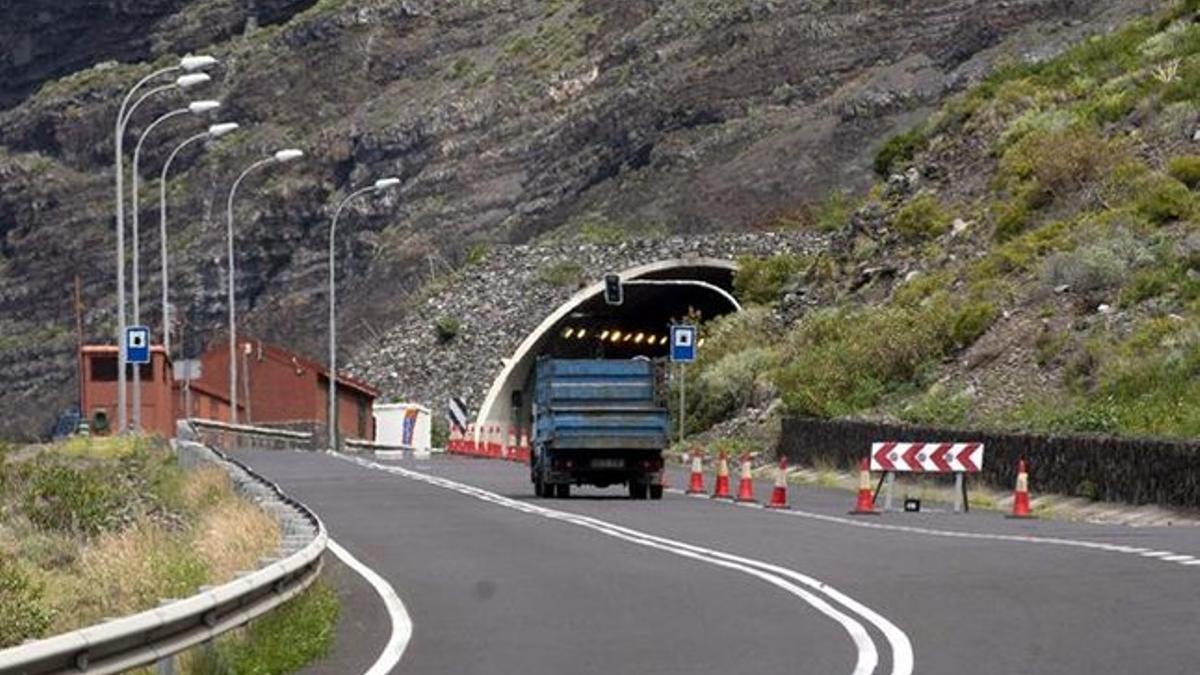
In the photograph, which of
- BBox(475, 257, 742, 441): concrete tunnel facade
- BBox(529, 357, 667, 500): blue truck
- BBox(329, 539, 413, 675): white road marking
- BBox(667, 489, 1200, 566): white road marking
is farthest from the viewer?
BBox(475, 257, 742, 441): concrete tunnel facade

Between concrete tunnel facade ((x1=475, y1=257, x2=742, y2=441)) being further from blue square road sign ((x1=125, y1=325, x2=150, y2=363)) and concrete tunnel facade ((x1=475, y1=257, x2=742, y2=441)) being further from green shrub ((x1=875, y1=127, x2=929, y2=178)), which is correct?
blue square road sign ((x1=125, y1=325, x2=150, y2=363))

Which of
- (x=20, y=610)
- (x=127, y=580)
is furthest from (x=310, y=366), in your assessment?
(x=20, y=610)

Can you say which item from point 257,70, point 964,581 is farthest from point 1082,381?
point 257,70

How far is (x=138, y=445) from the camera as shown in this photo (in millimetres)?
54656

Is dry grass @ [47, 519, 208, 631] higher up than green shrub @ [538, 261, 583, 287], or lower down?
lower down

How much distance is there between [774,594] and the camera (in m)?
20.4

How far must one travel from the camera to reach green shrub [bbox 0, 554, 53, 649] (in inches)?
658

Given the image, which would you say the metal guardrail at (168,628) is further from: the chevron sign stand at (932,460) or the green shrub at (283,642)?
the chevron sign stand at (932,460)

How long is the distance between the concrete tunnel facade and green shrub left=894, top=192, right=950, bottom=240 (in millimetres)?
11724

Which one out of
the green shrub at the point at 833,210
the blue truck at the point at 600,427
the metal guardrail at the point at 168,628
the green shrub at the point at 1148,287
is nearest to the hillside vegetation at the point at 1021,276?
the green shrub at the point at 1148,287

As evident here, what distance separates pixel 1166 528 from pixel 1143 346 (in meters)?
18.7

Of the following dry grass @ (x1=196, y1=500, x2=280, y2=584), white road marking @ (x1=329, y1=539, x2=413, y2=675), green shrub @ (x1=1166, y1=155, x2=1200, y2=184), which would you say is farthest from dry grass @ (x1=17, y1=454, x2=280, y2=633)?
green shrub @ (x1=1166, y1=155, x2=1200, y2=184)

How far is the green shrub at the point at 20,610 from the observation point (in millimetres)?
16719

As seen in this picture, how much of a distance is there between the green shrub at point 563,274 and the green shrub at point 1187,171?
39.0 metres
